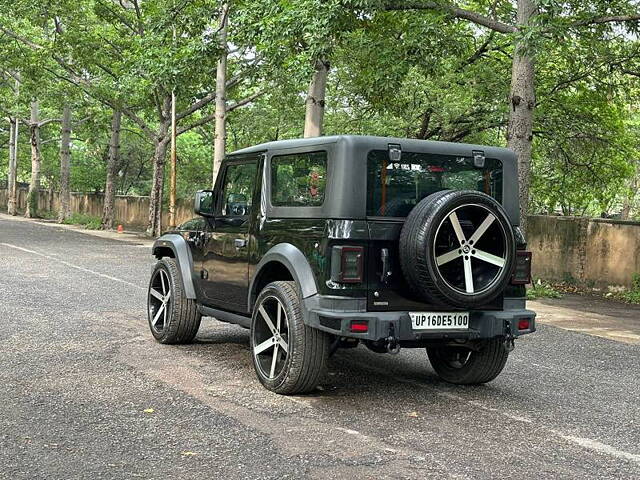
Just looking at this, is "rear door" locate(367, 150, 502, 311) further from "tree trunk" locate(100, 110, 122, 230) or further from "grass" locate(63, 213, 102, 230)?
"grass" locate(63, 213, 102, 230)

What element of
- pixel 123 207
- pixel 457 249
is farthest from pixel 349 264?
pixel 123 207

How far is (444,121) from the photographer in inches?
885

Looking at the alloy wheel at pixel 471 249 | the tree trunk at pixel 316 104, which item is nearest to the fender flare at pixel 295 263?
the alloy wheel at pixel 471 249

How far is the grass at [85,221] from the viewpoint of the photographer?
35.3 meters

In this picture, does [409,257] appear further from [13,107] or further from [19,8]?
[13,107]

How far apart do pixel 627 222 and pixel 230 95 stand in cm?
1832

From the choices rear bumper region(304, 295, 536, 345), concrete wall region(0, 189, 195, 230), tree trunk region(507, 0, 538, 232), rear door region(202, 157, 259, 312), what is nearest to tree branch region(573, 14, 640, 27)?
tree trunk region(507, 0, 538, 232)

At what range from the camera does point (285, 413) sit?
617 centimetres

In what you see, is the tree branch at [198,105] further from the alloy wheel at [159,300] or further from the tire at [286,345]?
the tire at [286,345]

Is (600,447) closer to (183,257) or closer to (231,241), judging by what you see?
(231,241)

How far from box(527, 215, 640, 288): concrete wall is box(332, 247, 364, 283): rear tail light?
1091 centimetres

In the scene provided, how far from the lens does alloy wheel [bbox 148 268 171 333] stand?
8.82 meters

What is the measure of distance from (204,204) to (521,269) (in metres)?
3.00

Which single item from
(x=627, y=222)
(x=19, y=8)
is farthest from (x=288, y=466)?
(x=19, y=8)
